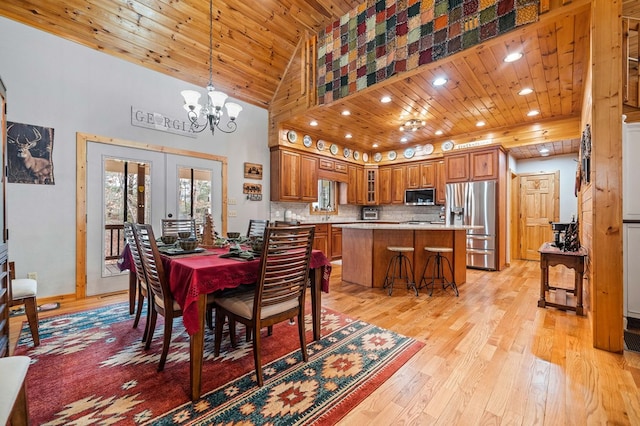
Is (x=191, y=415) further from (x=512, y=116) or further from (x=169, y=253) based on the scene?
(x=512, y=116)

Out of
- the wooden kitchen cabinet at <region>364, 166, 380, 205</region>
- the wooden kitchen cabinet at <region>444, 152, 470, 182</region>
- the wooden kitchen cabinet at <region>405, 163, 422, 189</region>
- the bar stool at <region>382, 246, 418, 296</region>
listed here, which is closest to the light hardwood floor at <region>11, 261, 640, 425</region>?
the bar stool at <region>382, 246, 418, 296</region>

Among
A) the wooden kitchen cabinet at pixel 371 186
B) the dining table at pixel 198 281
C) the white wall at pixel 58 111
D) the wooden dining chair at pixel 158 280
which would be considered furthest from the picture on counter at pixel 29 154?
the wooden kitchen cabinet at pixel 371 186

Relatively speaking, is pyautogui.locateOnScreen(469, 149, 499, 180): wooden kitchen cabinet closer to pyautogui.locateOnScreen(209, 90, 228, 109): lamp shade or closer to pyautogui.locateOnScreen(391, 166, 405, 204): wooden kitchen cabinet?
pyautogui.locateOnScreen(391, 166, 405, 204): wooden kitchen cabinet

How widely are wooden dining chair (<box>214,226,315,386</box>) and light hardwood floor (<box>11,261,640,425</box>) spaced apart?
0.68 metres

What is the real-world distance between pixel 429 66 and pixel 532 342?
2832mm

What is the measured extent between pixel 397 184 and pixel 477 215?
6.99 ft

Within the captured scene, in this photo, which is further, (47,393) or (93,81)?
(93,81)

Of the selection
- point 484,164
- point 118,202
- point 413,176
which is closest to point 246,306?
point 118,202

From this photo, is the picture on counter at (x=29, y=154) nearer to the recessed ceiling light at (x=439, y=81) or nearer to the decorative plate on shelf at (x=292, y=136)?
the decorative plate on shelf at (x=292, y=136)

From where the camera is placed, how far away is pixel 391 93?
3852 mm

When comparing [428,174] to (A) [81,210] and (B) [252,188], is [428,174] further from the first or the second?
(A) [81,210]

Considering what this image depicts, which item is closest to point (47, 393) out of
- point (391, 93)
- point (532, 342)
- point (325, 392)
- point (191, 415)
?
point (191, 415)

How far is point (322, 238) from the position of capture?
19.2ft

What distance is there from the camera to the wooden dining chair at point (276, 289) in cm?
168
